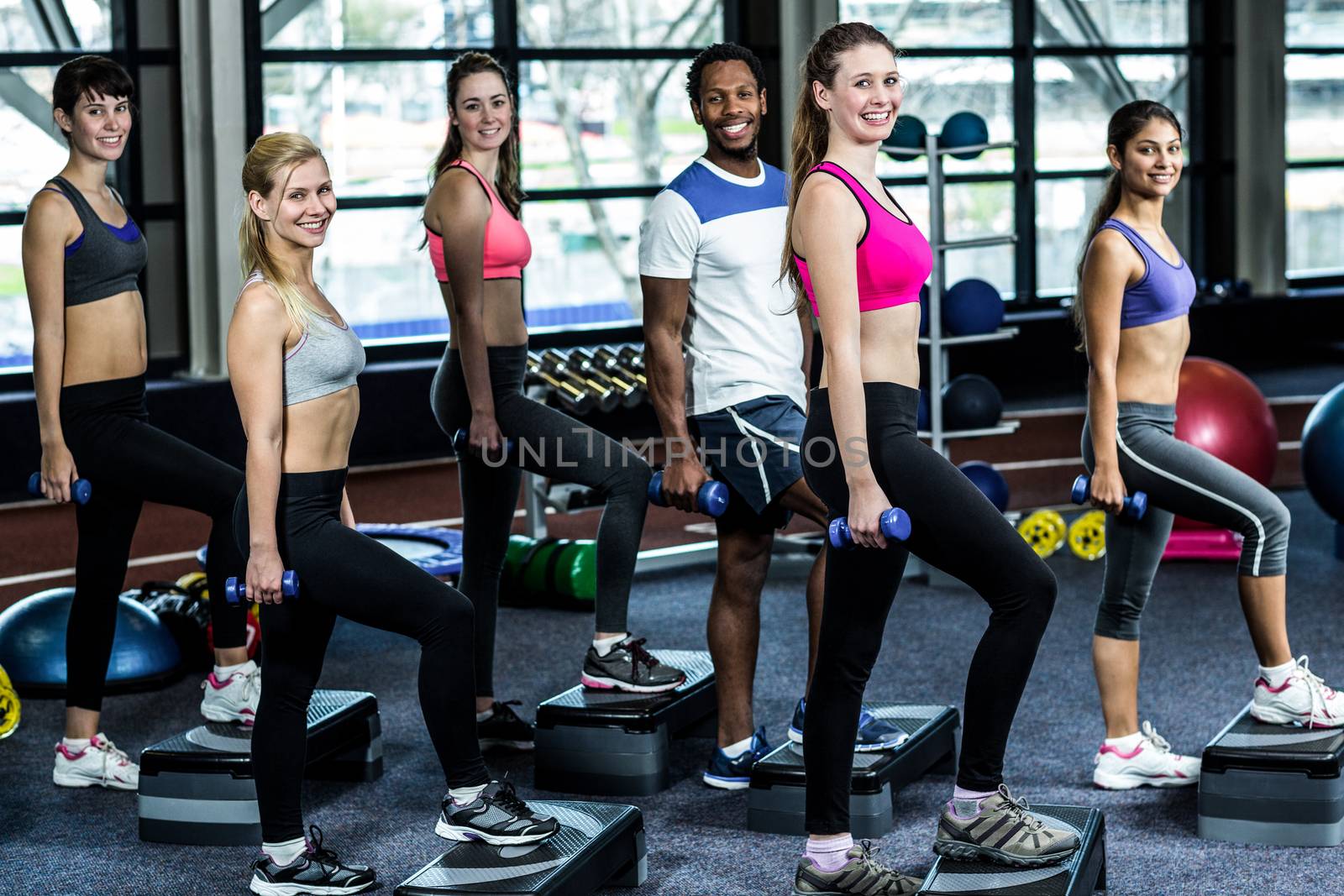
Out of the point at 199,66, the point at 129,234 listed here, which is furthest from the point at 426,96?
the point at 129,234

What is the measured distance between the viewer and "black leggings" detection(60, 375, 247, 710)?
3332 millimetres

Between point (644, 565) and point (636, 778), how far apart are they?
2126 mm

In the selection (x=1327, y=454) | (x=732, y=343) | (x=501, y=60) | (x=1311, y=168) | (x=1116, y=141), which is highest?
(x=501, y=60)

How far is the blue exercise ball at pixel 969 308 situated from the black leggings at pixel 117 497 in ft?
9.71

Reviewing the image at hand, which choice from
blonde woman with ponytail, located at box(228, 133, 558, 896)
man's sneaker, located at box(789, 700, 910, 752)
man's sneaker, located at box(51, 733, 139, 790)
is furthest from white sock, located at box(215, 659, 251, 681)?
man's sneaker, located at box(789, 700, 910, 752)

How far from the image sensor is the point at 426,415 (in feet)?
25.6

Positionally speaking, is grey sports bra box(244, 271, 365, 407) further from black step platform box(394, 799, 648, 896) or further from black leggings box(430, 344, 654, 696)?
black step platform box(394, 799, 648, 896)

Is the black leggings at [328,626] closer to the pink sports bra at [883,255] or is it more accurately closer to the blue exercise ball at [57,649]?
the pink sports bra at [883,255]

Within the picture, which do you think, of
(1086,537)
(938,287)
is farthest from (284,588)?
(1086,537)

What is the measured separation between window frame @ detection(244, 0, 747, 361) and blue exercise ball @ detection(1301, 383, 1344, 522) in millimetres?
3819

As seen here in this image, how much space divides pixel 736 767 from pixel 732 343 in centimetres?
98

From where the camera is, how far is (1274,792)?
118 inches

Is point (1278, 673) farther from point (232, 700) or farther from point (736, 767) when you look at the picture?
point (232, 700)

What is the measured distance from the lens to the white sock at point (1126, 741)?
3.36m
